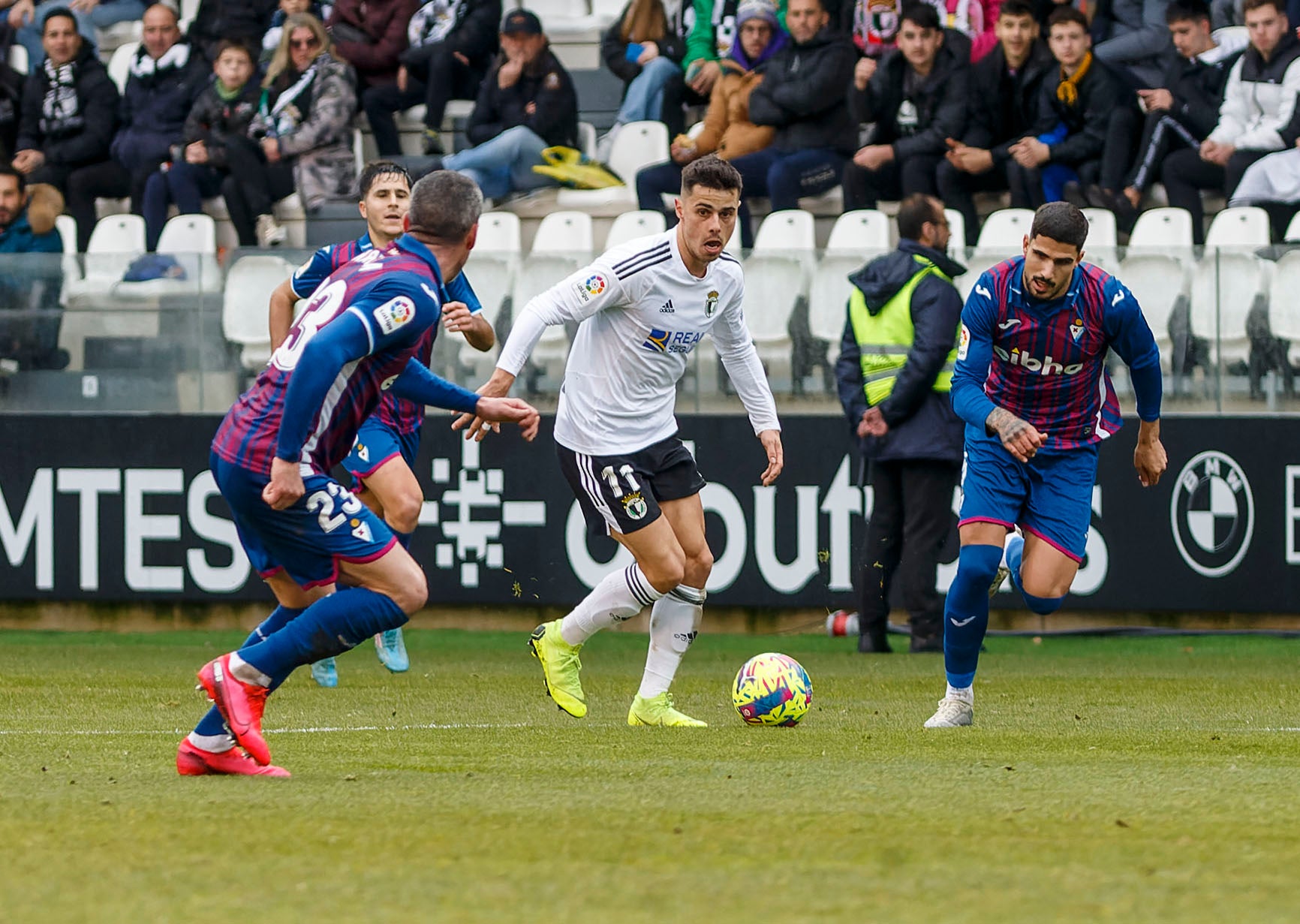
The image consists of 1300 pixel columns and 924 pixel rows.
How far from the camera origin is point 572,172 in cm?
1608

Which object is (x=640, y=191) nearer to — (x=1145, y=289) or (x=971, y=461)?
(x=1145, y=289)

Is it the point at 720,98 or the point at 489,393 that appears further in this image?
the point at 720,98

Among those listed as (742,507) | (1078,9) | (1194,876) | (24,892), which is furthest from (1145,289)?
(24,892)

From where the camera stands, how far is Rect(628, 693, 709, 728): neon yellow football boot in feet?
24.4

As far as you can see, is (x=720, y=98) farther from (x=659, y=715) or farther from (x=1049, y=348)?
(x=659, y=715)

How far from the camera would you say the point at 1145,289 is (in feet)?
38.9

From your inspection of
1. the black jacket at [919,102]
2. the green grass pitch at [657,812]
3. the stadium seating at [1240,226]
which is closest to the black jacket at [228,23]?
the black jacket at [919,102]

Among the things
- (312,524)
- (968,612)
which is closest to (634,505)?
(968,612)

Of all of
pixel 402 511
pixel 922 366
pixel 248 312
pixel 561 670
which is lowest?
pixel 561 670

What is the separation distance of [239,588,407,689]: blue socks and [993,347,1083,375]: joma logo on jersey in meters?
3.00

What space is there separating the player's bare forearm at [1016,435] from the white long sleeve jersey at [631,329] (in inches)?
46.6

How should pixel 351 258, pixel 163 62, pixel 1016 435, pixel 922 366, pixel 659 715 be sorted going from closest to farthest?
pixel 1016 435 < pixel 659 715 < pixel 351 258 < pixel 922 366 < pixel 163 62

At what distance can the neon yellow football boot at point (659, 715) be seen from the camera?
7438mm

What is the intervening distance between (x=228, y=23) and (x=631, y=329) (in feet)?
36.8
